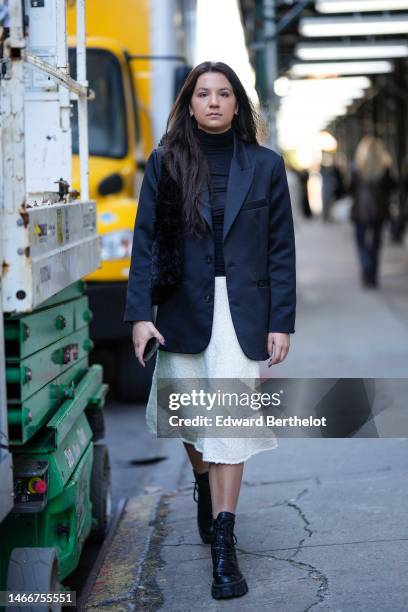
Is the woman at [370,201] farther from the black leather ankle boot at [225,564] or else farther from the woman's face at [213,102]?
the black leather ankle boot at [225,564]

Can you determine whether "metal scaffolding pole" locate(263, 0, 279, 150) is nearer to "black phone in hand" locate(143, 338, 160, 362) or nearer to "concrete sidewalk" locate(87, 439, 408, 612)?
"concrete sidewalk" locate(87, 439, 408, 612)

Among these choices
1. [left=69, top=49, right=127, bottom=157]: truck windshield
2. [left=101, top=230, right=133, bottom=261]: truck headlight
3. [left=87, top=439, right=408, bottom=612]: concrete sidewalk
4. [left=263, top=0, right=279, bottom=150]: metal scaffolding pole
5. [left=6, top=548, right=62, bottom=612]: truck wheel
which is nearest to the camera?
[left=6, top=548, right=62, bottom=612]: truck wheel

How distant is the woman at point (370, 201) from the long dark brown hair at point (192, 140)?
1080cm

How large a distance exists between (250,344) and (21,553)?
1.13m

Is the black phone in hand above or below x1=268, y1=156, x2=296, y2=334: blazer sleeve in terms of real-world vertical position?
below

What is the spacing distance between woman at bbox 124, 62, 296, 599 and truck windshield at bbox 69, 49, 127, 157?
4.41 meters

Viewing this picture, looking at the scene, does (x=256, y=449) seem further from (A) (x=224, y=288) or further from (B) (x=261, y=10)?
(B) (x=261, y=10)

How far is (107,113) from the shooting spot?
852cm

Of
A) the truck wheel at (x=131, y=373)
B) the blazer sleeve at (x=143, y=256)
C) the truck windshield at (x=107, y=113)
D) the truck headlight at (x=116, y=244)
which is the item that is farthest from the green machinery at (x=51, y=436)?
the truck windshield at (x=107, y=113)

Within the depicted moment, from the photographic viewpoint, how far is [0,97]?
329 cm

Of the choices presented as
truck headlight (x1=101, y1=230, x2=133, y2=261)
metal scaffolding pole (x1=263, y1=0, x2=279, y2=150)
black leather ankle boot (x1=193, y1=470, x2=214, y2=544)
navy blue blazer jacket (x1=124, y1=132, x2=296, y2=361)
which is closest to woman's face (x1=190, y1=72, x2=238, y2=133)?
navy blue blazer jacket (x1=124, y1=132, x2=296, y2=361)

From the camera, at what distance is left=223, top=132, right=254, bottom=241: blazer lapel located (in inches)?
158

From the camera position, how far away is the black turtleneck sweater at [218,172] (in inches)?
160

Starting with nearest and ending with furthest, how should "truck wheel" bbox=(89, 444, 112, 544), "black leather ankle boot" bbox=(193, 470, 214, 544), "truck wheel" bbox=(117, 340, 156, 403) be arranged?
"black leather ankle boot" bbox=(193, 470, 214, 544) < "truck wheel" bbox=(89, 444, 112, 544) < "truck wheel" bbox=(117, 340, 156, 403)
